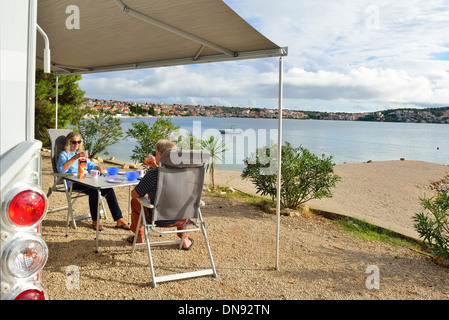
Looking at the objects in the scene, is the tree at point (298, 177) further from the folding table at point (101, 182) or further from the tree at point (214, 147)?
the folding table at point (101, 182)

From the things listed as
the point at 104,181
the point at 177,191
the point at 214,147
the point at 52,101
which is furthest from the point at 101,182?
the point at 52,101

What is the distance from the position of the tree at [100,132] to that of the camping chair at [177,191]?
8083 mm

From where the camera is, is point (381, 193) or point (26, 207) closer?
point (26, 207)

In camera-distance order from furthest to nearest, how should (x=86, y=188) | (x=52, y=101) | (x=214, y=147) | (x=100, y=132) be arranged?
(x=52, y=101) < (x=100, y=132) < (x=214, y=147) < (x=86, y=188)

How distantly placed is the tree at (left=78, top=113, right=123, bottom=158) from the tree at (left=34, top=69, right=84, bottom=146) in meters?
0.65

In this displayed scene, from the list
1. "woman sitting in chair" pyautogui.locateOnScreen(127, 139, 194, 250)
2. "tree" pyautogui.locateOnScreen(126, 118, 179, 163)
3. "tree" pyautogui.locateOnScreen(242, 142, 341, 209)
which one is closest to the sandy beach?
"woman sitting in chair" pyautogui.locateOnScreen(127, 139, 194, 250)

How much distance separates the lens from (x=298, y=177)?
533 centimetres

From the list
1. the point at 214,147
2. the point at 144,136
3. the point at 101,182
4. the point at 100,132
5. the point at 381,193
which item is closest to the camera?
the point at 101,182

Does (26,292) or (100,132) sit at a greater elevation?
(100,132)

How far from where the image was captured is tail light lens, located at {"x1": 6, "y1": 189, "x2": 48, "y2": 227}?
1.11 metres

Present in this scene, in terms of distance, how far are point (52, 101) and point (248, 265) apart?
10397 mm

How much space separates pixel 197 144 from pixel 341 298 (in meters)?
5.28

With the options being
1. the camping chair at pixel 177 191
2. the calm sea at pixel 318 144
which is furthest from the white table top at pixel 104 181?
the calm sea at pixel 318 144

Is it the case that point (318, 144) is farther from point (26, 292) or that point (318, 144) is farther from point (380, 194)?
point (26, 292)
